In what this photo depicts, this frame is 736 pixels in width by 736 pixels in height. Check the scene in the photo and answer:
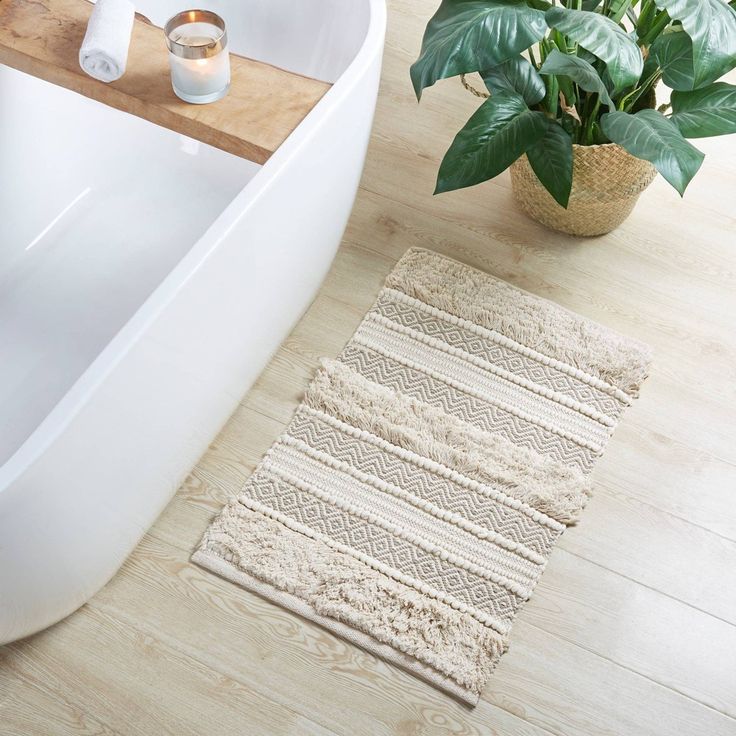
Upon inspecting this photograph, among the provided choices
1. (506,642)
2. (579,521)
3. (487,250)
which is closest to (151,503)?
(506,642)

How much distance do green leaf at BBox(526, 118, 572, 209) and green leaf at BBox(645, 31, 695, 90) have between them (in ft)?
0.77

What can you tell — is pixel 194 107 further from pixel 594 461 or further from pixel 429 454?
pixel 594 461

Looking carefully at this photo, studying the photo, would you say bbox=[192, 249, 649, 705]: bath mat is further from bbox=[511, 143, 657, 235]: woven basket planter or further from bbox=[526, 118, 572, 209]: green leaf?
bbox=[526, 118, 572, 209]: green leaf

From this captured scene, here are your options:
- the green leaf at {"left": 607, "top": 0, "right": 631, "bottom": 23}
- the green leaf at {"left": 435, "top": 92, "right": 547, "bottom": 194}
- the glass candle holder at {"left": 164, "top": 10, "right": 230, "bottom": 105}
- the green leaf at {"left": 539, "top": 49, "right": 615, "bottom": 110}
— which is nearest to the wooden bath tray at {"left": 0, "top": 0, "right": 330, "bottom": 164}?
the glass candle holder at {"left": 164, "top": 10, "right": 230, "bottom": 105}

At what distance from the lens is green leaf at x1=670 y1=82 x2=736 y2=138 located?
187 cm

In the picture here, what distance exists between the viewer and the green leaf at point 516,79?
1.95 m

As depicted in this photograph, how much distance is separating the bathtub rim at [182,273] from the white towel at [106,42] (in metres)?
0.35

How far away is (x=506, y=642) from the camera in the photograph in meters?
1.72

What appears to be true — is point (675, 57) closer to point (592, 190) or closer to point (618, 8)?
point (618, 8)

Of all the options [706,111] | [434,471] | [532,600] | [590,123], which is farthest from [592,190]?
[532,600]

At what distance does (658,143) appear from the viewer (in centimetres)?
176

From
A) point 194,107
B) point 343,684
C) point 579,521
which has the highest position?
point 194,107

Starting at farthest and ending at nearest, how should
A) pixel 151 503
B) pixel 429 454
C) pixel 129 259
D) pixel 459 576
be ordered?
pixel 129 259, pixel 429 454, pixel 459 576, pixel 151 503

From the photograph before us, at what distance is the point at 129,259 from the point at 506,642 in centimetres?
117
